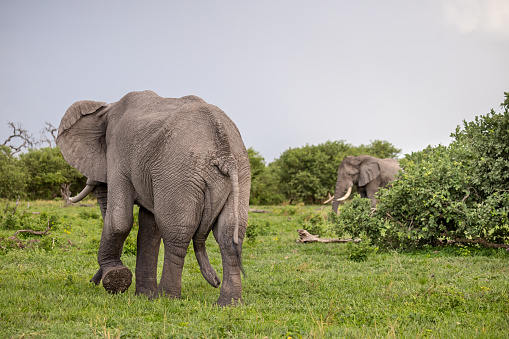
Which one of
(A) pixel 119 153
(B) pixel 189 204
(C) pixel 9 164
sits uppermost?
(C) pixel 9 164

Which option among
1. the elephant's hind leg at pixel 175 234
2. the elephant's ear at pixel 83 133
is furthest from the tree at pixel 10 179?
the elephant's hind leg at pixel 175 234

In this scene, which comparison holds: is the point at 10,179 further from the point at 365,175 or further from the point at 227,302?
the point at 227,302

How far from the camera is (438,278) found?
25.7ft

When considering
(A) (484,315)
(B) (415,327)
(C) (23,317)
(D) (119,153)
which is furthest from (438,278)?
(C) (23,317)

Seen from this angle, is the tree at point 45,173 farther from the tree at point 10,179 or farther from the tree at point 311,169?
the tree at point 311,169

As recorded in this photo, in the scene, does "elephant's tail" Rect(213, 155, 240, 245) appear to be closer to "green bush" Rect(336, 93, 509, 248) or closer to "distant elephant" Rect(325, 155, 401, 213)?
"green bush" Rect(336, 93, 509, 248)

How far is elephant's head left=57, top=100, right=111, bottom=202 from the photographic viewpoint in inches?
320

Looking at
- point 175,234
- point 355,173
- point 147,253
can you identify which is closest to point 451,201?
point 147,253

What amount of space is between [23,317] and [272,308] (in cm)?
287

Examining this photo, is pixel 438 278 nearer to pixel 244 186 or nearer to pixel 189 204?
pixel 244 186

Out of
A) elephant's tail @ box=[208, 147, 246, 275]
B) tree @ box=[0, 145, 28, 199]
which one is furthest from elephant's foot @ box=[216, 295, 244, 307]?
tree @ box=[0, 145, 28, 199]

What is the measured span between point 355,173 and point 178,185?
16.1m

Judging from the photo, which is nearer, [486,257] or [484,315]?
[484,315]

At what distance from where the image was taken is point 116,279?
678 centimetres
